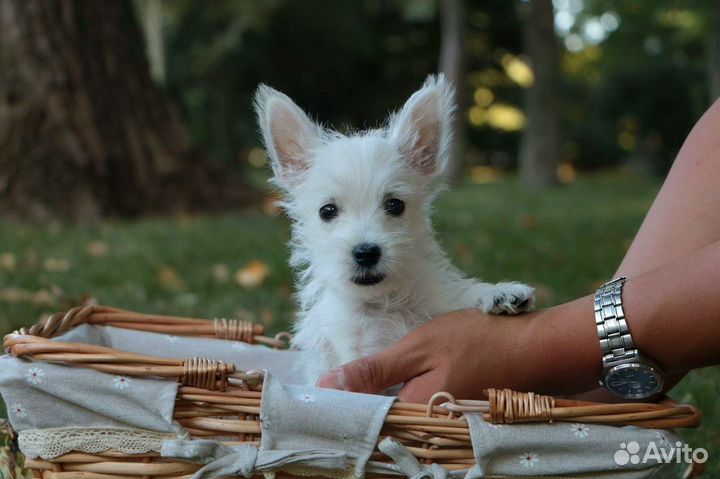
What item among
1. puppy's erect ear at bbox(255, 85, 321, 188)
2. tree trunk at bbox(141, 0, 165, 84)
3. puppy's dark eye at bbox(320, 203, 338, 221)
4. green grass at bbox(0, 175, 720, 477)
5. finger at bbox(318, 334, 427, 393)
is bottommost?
finger at bbox(318, 334, 427, 393)

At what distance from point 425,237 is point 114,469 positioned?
1.23 metres

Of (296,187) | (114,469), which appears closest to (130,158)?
(296,187)

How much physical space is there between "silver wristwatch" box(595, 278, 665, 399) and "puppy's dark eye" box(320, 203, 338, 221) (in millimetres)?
879

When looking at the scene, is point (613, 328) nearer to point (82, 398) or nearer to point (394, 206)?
point (394, 206)

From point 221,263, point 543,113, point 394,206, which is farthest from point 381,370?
point 543,113

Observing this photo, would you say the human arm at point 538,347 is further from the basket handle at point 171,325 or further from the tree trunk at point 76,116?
the tree trunk at point 76,116

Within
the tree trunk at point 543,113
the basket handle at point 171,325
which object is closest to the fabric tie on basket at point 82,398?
the basket handle at point 171,325

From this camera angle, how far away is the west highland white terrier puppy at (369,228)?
2420 mm

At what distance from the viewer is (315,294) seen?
2844 millimetres

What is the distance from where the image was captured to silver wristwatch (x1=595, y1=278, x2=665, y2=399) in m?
2.09

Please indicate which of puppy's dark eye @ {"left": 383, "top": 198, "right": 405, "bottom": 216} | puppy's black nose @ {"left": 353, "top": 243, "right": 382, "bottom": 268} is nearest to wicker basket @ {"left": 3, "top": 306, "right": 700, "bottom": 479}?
puppy's black nose @ {"left": 353, "top": 243, "right": 382, "bottom": 268}

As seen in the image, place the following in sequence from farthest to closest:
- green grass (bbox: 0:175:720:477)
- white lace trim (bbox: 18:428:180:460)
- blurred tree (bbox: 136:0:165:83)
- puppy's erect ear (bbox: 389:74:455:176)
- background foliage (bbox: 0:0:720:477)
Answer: blurred tree (bbox: 136:0:165:83)
background foliage (bbox: 0:0:720:477)
green grass (bbox: 0:175:720:477)
puppy's erect ear (bbox: 389:74:455:176)
white lace trim (bbox: 18:428:180:460)

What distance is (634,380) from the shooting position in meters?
2.12

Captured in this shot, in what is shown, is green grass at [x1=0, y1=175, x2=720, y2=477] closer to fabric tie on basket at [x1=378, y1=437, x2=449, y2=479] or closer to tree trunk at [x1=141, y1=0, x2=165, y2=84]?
fabric tie on basket at [x1=378, y1=437, x2=449, y2=479]
